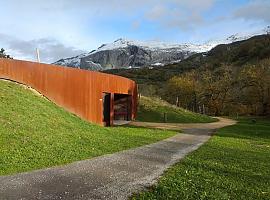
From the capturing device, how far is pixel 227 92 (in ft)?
259

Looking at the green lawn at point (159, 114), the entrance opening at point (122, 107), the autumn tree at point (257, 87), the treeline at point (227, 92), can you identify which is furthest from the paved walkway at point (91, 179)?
the treeline at point (227, 92)

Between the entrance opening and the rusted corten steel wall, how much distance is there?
7.85 m

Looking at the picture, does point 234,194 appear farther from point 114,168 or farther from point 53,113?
point 53,113

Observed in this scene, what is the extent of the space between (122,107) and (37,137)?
26694 mm

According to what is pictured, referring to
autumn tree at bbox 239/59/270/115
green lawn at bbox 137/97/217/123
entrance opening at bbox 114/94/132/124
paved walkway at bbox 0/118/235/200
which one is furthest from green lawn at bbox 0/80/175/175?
autumn tree at bbox 239/59/270/115

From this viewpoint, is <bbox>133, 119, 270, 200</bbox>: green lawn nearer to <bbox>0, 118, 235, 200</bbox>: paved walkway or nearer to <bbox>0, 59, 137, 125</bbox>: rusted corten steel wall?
<bbox>0, 118, 235, 200</bbox>: paved walkway

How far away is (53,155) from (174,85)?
236ft

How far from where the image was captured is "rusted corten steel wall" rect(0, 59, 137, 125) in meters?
26.2

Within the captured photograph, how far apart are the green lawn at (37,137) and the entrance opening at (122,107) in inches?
660

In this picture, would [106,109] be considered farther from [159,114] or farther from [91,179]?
[91,179]

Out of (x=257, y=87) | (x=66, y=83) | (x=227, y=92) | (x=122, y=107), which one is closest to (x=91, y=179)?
(x=66, y=83)

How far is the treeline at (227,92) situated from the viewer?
7194 centimetres

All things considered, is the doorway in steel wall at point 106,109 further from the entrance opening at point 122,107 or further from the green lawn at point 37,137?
the green lawn at point 37,137

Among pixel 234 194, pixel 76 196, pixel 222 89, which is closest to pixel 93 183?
pixel 76 196
